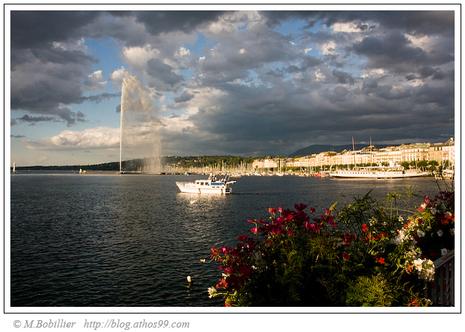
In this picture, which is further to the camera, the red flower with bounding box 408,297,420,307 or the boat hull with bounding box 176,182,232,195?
the boat hull with bounding box 176,182,232,195

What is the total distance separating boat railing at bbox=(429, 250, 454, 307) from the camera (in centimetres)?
407

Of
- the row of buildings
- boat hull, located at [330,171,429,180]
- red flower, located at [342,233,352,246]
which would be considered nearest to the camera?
red flower, located at [342,233,352,246]

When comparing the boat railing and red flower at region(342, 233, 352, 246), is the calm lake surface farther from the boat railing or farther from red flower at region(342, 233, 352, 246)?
red flower at region(342, 233, 352, 246)

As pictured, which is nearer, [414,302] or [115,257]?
[414,302]

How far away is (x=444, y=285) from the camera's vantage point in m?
4.12

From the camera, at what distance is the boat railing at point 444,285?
4070 millimetres

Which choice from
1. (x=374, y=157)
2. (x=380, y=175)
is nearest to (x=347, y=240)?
(x=380, y=175)

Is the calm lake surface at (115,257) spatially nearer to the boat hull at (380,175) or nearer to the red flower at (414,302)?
the red flower at (414,302)

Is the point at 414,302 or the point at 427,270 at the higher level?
the point at 427,270

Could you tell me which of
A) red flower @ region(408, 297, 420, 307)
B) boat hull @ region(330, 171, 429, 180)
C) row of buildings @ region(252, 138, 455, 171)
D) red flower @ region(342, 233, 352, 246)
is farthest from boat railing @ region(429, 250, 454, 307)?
row of buildings @ region(252, 138, 455, 171)

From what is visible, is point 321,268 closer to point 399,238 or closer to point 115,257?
point 399,238
